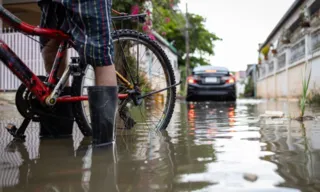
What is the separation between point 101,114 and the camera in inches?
90.4

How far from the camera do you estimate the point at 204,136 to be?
2.82 m

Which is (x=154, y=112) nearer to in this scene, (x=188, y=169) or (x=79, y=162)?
(x=79, y=162)

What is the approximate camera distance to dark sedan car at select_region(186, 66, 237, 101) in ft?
40.0

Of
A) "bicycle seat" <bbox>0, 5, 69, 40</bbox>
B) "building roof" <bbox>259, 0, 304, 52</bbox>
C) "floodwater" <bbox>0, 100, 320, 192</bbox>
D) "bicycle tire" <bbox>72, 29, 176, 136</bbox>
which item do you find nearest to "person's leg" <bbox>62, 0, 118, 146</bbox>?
"floodwater" <bbox>0, 100, 320, 192</bbox>

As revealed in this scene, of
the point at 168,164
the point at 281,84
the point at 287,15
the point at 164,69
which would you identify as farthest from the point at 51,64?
the point at 287,15

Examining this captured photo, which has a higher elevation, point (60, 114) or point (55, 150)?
point (60, 114)

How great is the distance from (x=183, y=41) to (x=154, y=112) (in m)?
37.8

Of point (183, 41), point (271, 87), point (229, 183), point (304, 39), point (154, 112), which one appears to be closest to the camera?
point (229, 183)

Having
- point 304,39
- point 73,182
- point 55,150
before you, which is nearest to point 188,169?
point 73,182

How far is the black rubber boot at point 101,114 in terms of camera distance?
229 centimetres

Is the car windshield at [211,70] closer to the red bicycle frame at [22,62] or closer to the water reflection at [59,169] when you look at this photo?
the red bicycle frame at [22,62]

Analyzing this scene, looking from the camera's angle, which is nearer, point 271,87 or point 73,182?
point 73,182

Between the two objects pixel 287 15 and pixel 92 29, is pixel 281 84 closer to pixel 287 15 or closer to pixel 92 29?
pixel 287 15

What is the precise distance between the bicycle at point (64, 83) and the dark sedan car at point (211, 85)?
892 centimetres
